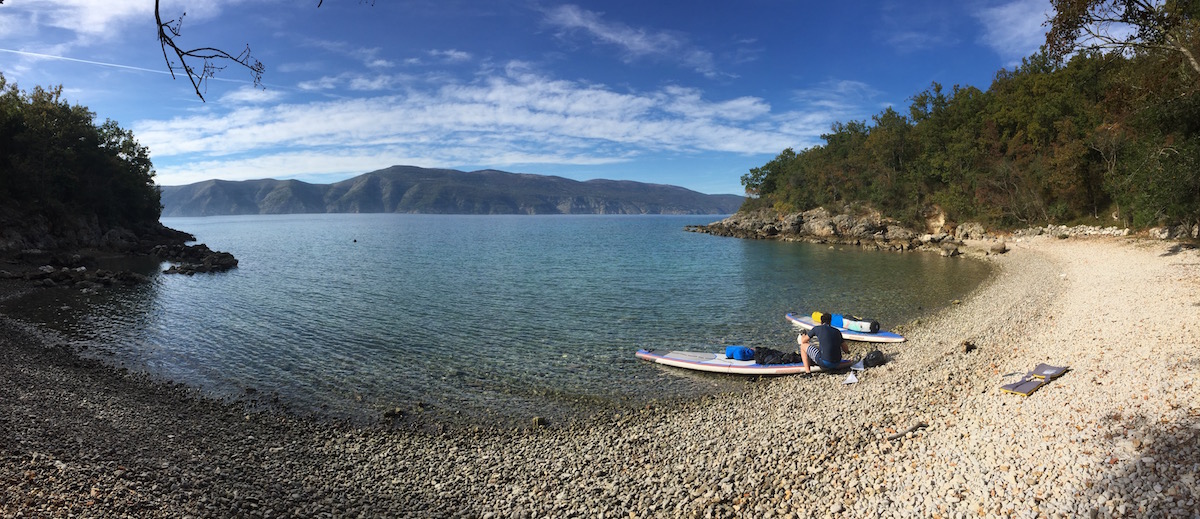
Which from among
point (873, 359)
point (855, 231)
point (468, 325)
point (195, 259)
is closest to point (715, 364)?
point (873, 359)

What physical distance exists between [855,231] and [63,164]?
94577 millimetres

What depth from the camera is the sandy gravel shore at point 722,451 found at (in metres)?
7.35

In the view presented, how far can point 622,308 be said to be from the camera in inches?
1067

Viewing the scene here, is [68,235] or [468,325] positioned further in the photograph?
[68,235]

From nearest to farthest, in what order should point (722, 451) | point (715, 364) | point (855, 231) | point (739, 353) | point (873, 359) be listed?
1. point (722, 451)
2. point (873, 359)
3. point (715, 364)
4. point (739, 353)
5. point (855, 231)

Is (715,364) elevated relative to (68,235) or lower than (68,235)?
lower

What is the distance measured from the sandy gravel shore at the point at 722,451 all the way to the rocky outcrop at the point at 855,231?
43882 mm

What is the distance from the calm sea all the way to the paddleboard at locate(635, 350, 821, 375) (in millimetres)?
466

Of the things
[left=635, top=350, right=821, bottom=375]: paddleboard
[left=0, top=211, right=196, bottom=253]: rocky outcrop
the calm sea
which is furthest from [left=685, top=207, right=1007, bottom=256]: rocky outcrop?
[left=0, top=211, right=196, bottom=253]: rocky outcrop

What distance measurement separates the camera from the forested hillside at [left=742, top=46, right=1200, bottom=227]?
2041cm

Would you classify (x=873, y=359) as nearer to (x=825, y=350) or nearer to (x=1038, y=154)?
(x=825, y=350)

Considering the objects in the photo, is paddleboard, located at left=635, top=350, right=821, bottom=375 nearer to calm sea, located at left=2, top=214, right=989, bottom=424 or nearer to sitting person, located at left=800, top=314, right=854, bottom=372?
sitting person, located at left=800, top=314, right=854, bottom=372

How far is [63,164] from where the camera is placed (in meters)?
48.9

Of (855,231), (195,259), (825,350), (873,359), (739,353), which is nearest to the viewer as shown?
(825,350)
